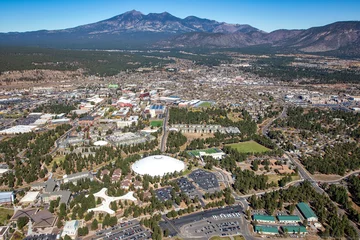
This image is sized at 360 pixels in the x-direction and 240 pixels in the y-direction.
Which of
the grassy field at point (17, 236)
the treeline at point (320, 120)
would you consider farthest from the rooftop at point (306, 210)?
the treeline at point (320, 120)

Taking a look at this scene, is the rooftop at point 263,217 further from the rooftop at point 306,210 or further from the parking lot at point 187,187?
the parking lot at point 187,187

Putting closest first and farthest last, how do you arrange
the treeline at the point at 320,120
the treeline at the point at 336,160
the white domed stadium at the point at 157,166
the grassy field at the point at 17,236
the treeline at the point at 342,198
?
the grassy field at the point at 17,236 < the treeline at the point at 342,198 < the white domed stadium at the point at 157,166 < the treeline at the point at 336,160 < the treeline at the point at 320,120

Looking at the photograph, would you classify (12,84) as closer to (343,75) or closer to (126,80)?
(126,80)

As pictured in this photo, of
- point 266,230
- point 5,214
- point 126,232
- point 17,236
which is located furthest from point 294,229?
point 5,214

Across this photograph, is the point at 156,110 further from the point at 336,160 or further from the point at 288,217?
the point at 288,217

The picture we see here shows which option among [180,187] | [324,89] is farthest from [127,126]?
[324,89]

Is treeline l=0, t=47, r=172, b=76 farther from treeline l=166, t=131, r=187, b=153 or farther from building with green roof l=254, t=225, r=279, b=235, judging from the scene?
building with green roof l=254, t=225, r=279, b=235

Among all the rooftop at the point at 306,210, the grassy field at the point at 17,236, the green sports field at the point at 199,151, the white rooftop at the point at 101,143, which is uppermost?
the rooftop at the point at 306,210
